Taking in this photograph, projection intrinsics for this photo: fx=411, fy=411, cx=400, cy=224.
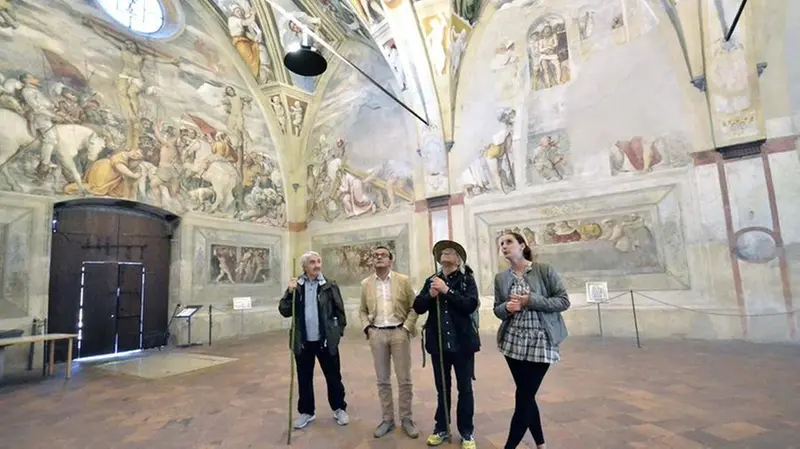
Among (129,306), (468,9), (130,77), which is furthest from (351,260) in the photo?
(468,9)

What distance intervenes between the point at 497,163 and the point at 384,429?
799cm

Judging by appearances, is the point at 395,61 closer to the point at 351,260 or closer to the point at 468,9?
the point at 468,9

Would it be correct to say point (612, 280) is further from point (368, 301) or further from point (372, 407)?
point (368, 301)

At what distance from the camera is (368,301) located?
3543mm

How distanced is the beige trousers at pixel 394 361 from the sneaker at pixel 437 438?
306 mm

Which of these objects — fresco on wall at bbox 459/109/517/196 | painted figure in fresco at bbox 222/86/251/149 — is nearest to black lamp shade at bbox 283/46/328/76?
fresco on wall at bbox 459/109/517/196

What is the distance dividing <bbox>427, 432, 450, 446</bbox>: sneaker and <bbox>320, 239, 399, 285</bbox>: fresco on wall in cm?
864

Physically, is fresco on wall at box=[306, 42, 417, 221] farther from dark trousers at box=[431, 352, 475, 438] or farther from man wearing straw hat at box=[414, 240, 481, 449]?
dark trousers at box=[431, 352, 475, 438]

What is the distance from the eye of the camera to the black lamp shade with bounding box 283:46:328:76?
729 centimetres

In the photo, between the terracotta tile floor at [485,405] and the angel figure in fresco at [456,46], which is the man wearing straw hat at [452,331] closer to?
the terracotta tile floor at [485,405]

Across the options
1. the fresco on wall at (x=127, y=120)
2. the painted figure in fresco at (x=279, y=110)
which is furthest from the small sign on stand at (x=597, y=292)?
A: the painted figure in fresco at (x=279, y=110)

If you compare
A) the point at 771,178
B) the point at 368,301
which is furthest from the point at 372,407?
the point at 771,178

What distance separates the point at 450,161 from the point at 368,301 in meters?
7.86

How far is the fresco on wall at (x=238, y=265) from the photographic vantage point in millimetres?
11453
